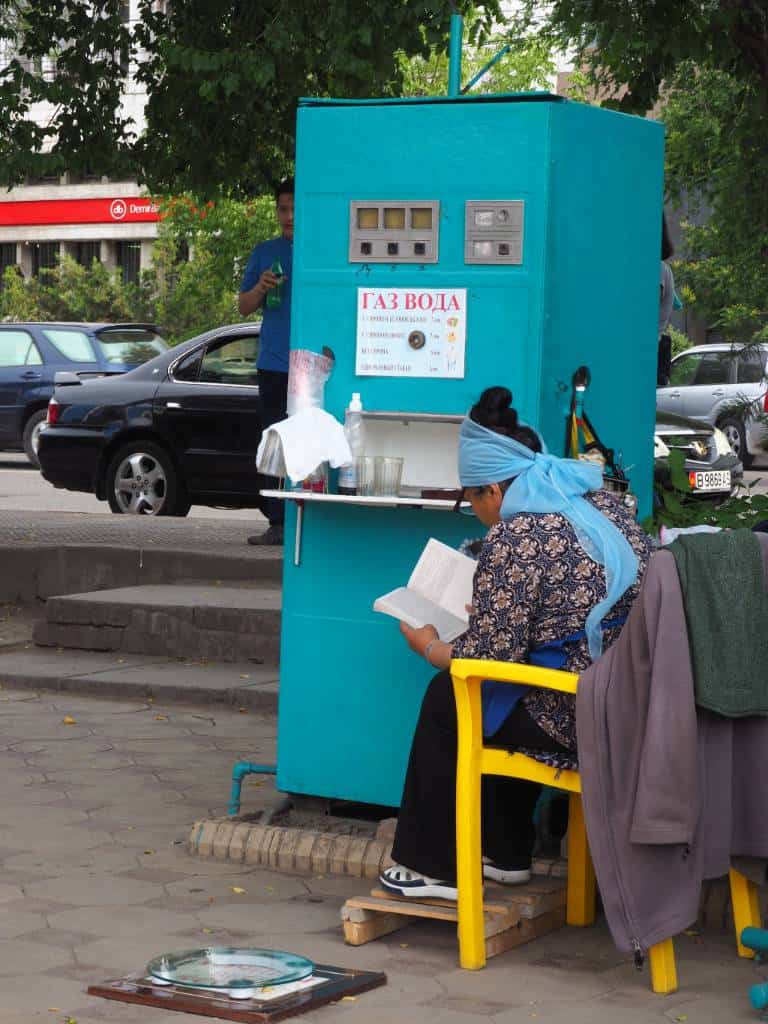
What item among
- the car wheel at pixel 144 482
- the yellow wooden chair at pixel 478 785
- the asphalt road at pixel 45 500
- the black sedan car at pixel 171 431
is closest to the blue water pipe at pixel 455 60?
the yellow wooden chair at pixel 478 785

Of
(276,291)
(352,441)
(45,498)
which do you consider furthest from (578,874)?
(45,498)

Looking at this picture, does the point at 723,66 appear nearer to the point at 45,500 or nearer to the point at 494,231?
the point at 494,231

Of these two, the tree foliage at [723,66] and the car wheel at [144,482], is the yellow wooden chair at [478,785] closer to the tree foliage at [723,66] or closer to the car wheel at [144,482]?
the tree foliage at [723,66]

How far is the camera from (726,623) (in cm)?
431

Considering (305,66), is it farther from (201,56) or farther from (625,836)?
(625,836)

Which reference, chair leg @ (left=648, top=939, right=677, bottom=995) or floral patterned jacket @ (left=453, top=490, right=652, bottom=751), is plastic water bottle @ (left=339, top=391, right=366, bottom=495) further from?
chair leg @ (left=648, top=939, right=677, bottom=995)

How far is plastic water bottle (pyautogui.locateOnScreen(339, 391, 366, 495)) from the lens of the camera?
18.1 feet

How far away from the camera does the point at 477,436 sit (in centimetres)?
480

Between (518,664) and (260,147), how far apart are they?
688 centimetres

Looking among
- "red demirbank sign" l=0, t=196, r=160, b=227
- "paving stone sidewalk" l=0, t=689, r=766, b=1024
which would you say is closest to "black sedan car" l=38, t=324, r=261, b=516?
"paving stone sidewalk" l=0, t=689, r=766, b=1024

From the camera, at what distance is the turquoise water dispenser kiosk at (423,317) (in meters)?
5.29

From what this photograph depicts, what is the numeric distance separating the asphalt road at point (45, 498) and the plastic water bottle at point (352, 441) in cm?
956

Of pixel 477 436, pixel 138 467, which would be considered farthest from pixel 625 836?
pixel 138 467

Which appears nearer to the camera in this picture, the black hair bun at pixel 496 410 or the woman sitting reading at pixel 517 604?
the woman sitting reading at pixel 517 604
